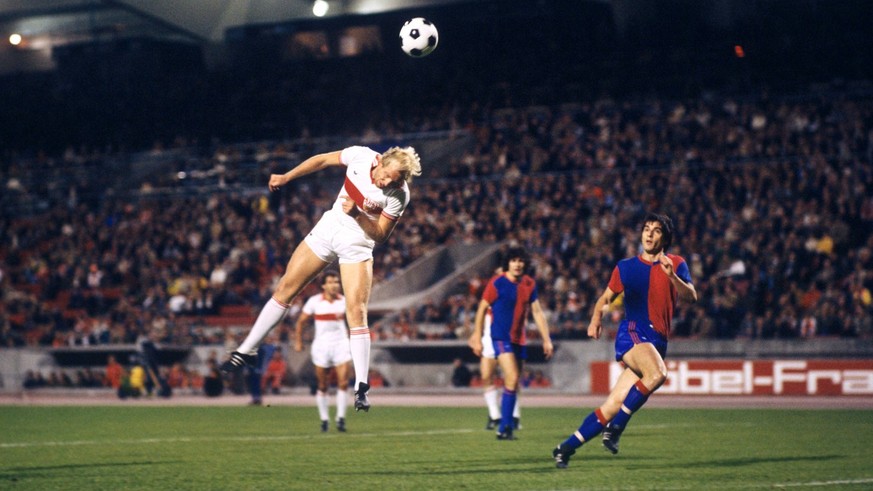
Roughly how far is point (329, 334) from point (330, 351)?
0.29 meters

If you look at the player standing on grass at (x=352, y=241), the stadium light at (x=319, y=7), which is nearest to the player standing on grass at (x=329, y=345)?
the player standing on grass at (x=352, y=241)

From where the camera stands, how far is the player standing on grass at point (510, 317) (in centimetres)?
1483

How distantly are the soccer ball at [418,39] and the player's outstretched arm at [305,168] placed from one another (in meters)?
2.07

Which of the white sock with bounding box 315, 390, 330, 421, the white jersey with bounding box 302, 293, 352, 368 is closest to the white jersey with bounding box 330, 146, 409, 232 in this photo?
the white sock with bounding box 315, 390, 330, 421

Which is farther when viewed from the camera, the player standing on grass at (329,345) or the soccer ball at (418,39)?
the player standing on grass at (329,345)

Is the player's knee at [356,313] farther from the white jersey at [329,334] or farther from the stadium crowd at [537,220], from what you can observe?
the stadium crowd at [537,220]

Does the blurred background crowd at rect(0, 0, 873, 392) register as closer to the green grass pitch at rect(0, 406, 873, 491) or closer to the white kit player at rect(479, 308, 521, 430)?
the green grass pitch at rect(0, 406, 873, 491)

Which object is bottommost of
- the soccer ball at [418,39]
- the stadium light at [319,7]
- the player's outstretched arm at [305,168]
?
the player's outstretched arm at [305,168]

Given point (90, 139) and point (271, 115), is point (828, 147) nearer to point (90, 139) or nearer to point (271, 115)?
point (271, 115)

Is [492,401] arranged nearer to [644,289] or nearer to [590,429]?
[590,429]

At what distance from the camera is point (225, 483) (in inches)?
377

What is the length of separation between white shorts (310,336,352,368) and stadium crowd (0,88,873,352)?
1089 centimetres

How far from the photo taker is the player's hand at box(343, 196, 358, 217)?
10.3 meters

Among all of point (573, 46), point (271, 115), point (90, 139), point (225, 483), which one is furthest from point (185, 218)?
point (225, 483)
